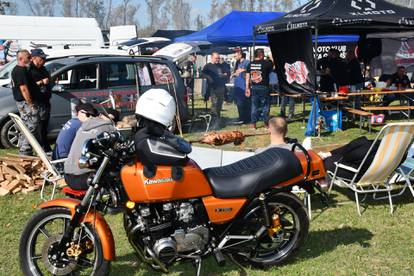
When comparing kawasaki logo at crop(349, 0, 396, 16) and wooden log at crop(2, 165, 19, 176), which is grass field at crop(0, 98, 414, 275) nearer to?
wooden log at crop(2, 165, 19, 176)

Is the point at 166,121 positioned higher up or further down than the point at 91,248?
higher up

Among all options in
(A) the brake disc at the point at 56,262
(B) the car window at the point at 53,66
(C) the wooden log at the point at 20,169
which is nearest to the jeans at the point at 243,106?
(B) the car window at the point at 53,66

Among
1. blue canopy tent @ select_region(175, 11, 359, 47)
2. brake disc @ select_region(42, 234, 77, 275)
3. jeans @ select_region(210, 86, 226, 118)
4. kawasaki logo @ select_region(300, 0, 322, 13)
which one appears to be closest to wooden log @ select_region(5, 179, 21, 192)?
brake disc @ select_region(42, 234, 77, 275)

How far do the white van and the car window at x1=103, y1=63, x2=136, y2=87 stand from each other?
27.6 feet

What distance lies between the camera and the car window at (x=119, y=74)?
29.8 ft

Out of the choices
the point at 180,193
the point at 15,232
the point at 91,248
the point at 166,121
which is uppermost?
the point at 166,121

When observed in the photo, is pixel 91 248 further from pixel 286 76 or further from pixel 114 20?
pixel 114 20

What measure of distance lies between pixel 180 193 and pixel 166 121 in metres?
0.52

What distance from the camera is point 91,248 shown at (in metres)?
3.33

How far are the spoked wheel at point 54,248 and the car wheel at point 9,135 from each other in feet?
18.5

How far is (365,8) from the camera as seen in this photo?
9.70 m

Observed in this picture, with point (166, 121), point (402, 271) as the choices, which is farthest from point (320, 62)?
point (166, 121)

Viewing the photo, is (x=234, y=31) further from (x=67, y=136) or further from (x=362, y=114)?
(x=67, y=136)

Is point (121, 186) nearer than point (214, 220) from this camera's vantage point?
Yes
